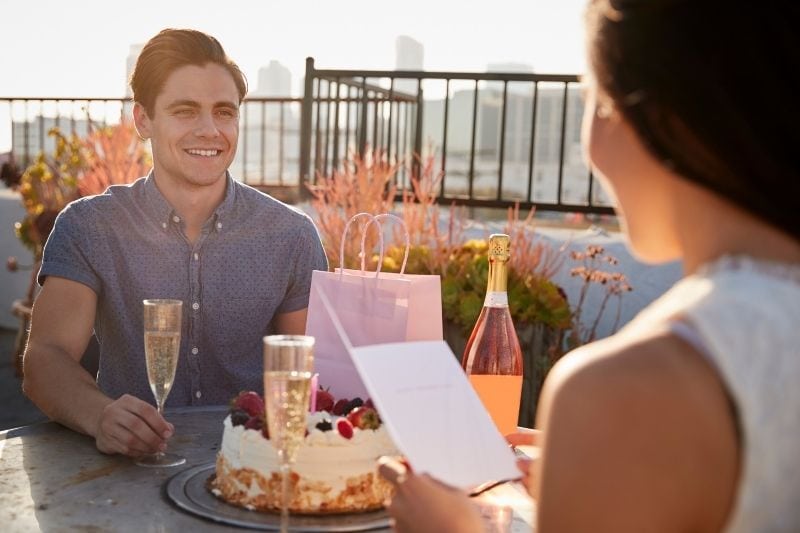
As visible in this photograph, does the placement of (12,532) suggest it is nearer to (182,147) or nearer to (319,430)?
(319,430)

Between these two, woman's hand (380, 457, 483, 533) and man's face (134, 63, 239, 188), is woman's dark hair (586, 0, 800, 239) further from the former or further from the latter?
man's face (134, 63, 239, 188)

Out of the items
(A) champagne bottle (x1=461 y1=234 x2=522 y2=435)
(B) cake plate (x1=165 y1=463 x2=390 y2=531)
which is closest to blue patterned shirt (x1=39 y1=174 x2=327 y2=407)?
(A) champagne bottle (x1=461 y1=234 x2=522 y2=435)

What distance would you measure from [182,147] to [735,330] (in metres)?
2.11

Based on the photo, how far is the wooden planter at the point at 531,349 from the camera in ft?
13.9

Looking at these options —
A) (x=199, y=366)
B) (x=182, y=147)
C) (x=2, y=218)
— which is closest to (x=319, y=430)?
(x=199, y=366)

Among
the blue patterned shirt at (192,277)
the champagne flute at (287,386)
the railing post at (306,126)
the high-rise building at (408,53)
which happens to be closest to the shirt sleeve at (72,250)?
the blue patterned shirt at (192,277)

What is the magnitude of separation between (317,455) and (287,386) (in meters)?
0.26

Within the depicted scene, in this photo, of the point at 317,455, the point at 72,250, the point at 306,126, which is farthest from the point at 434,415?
the point at 306,126

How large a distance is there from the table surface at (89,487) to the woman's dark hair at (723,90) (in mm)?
762

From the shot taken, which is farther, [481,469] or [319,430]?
[319,430]

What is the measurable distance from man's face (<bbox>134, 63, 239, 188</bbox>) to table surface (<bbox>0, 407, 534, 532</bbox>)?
0.87 meters

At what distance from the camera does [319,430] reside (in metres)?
1.56

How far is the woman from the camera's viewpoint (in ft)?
2.67

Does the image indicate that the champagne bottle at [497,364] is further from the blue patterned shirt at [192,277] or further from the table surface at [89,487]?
the blue patterned shirt at [192,277]
